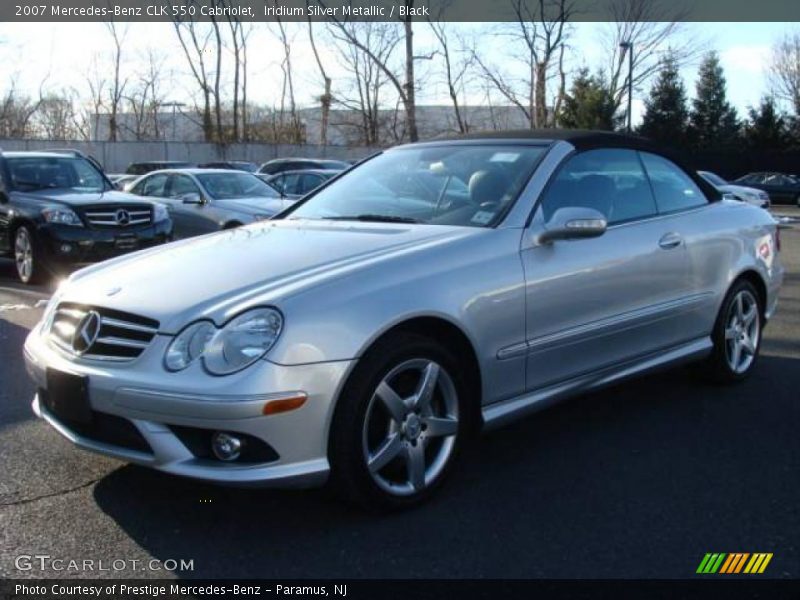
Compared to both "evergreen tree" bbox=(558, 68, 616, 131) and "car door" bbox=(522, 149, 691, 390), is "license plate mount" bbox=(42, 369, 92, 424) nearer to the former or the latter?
Answer: "car door" bbox=(522, 149, 691, 390)

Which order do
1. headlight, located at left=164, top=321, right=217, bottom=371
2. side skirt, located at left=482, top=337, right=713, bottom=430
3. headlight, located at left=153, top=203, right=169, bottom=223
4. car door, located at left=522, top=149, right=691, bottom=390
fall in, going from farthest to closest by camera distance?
headlight, located at left=153, top=203, right=169, bottom=223, car door, located at left=522, top=149, right=691, bottom=390, side skirt, located at left=482, top=337, right=713, bottom=430, headlight, located at left=164, top=321, right=217, bottom=371

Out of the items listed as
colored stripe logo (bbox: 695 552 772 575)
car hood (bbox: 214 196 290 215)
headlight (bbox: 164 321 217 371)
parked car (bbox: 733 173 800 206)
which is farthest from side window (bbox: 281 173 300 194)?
parked car (bbox: 733 173 800 206)

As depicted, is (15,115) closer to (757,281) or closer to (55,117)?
(55,117)

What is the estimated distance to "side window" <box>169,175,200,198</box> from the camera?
40.7 feet

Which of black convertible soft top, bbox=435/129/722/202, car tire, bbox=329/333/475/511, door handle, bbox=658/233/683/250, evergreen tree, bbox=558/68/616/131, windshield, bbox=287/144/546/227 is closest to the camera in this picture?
car tire, bbox=329/333/475/511

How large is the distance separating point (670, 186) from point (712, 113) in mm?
47692

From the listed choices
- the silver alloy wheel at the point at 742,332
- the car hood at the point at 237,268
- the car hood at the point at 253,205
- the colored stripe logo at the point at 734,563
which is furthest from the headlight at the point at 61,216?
the colored stripe logo at the point at 734,563

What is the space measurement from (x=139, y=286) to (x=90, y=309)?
0.70ft

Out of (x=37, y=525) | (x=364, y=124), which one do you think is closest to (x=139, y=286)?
(x=37, y=525)

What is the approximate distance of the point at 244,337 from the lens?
297 centimetres

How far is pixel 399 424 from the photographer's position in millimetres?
3281

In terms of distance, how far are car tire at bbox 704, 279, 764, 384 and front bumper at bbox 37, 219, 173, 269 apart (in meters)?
7.18

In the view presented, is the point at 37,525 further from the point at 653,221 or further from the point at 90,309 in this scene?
the point at 653,221

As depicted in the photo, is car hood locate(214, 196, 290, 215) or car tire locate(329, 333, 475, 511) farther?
car hood locate(214, 196, 290, 215)
